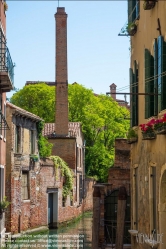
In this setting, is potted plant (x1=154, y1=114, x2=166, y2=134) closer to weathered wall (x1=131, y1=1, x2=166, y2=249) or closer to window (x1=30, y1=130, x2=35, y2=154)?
weathered wall (x1=131, y1=1, x2=166, y2=249)

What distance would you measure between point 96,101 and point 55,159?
15655mm

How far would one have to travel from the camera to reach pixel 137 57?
544 inches

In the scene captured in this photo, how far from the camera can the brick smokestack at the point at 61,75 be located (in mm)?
36906

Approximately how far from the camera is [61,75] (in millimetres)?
38312

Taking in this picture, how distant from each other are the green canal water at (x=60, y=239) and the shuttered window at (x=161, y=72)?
10019 millimetres

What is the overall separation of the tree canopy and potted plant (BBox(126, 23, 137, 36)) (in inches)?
1127

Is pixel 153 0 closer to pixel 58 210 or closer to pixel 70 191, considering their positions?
pixel 58 210

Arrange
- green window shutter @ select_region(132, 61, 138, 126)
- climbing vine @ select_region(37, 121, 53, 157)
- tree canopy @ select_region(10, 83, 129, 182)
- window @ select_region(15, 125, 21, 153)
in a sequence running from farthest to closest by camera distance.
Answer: tree canopy @ select_region(10, 83, 129, 182)
climbing vine @ select_region(37, 121, 53, 157)
window @ select_region(15, 125, 21, 153)
green window shutter @ select_region(132, 61, 138, 126)

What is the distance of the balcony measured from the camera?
15.9m

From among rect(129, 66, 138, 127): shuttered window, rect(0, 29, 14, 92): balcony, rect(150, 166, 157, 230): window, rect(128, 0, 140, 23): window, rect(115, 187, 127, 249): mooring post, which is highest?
rect(128, 0, 140, 23): window

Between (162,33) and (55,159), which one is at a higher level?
(162,33)

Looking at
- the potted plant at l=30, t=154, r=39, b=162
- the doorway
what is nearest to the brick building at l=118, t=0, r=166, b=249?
the potted plant at l=30, t=154, r=39, b=162

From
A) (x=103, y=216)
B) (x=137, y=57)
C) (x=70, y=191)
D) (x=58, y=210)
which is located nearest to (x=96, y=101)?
(x=70, y=191)

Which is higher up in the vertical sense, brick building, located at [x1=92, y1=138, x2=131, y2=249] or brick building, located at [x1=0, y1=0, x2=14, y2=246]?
brick building, located at [x1=0, y1=0, x2=14, y2=246]
